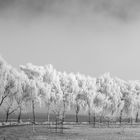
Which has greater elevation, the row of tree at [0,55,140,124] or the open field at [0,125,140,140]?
the row of tree at [0,55,140,124]

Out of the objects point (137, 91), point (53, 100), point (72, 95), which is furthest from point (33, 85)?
point (137, 91)

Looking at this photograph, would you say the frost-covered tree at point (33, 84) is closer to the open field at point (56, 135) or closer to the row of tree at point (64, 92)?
the row of tree at point (64, 92)

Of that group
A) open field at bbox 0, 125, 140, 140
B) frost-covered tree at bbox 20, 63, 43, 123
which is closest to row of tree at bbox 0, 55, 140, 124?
frost-covered tree at bbox 20, 63, 43, 123

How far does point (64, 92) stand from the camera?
9650 centimetres

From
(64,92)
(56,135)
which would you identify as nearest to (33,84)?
(64,92)

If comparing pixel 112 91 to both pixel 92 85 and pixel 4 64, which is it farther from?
pixel 4 64

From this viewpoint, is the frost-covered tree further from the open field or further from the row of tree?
the open field

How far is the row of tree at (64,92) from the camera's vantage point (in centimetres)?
7569

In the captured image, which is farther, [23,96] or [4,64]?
[23,96]

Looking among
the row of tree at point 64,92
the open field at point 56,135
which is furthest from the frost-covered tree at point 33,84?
the open field at point 56,135

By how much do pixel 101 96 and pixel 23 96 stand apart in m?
31.1

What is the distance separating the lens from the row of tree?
75688 millimetres

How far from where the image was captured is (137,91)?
11956cm

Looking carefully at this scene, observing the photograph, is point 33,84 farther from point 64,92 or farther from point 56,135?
point 56,135
